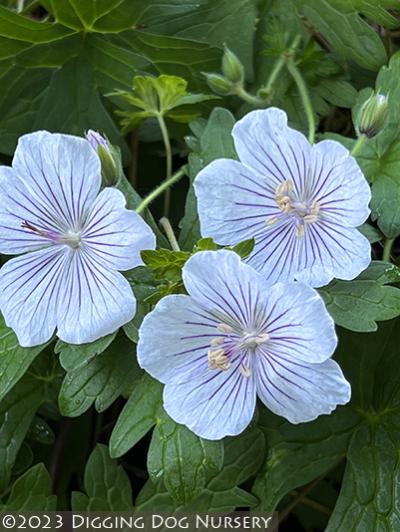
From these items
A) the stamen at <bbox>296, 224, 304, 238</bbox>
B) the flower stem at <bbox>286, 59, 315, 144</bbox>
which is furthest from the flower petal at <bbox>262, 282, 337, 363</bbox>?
the flower stem at <bbox>286, 59, 315, 144</bbox>

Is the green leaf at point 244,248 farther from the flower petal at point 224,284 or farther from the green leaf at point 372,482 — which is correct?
the green leaf at point 372,482

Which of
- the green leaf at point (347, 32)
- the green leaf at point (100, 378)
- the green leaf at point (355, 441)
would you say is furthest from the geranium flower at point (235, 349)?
the green leaf at point (347, 32)

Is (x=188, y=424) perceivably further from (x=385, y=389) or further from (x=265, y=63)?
(x=265, y=63)

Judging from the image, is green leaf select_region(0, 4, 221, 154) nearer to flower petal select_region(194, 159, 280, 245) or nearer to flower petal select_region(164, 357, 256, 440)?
flower petal select_region(194, 159, 280, 245)

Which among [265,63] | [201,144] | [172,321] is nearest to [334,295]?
[172,321]

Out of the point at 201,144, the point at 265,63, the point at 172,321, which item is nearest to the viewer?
the point at 172,321

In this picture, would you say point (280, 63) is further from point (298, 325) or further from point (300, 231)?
point (298, 325)
